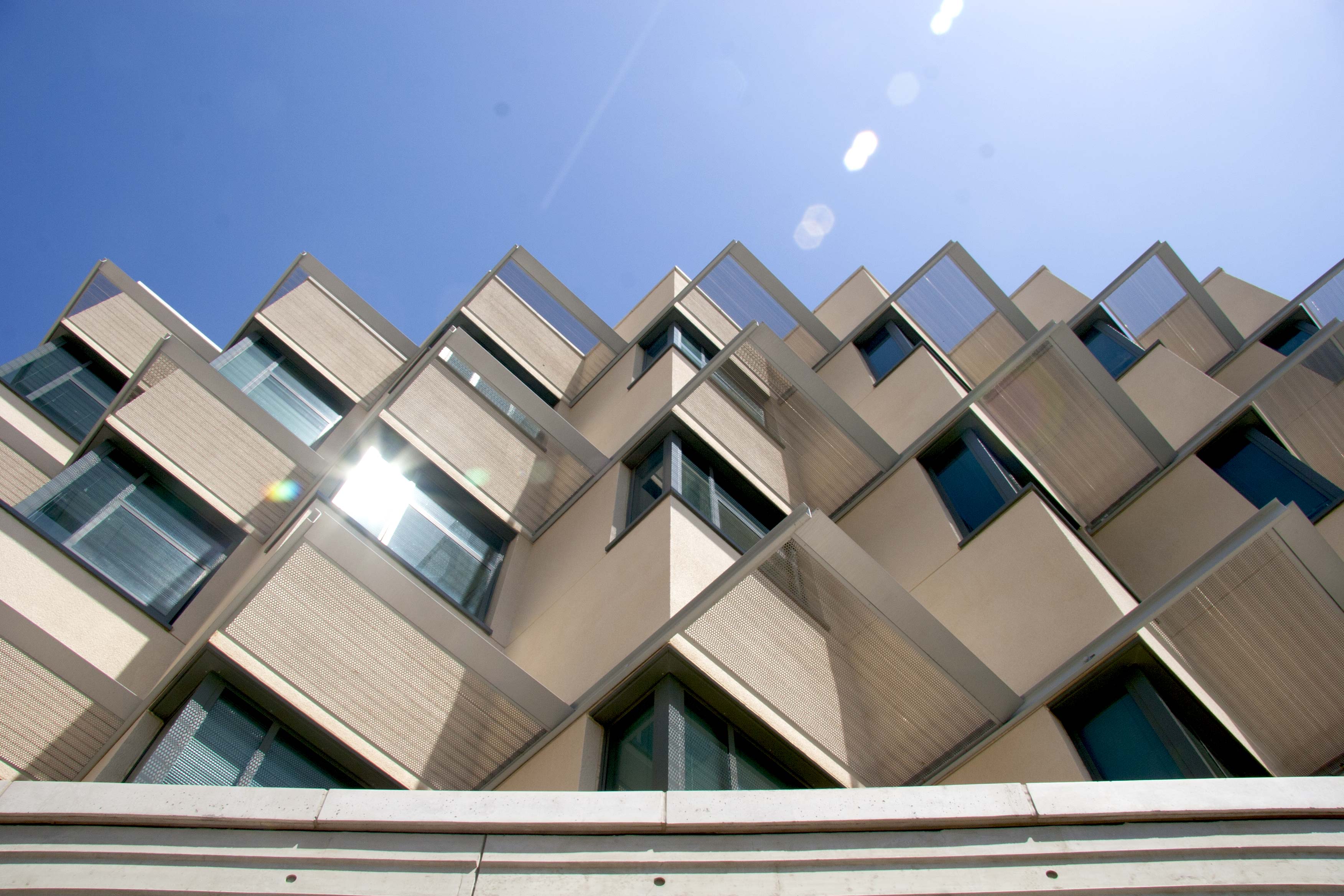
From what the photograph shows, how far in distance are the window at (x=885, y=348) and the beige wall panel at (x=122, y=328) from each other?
45.1 feet

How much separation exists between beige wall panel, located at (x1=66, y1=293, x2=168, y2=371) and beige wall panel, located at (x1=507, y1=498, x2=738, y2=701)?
35.3ft

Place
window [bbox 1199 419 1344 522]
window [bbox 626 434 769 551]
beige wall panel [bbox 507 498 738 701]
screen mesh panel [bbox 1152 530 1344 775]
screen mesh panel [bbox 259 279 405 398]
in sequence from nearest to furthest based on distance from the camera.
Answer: screen mesh panel [bbox 1152 530 1344 775] → beige wall panel [bbox 507 498 738 701] → window [bbox 1199 419 1344 522] → window [bbox 626 434 769 551] → screen mesh panel [bbox 259 279 405 398]

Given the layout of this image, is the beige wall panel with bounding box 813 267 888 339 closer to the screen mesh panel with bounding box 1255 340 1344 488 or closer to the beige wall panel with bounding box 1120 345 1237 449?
the beige wall panel with bounding box 1120 345 1237 449

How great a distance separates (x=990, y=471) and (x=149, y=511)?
981 cm

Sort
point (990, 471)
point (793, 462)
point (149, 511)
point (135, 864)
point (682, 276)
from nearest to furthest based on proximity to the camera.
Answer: point (135, 864) < point (149, 511) < point (990, 471) < point (793, 462) < point (682, 276)

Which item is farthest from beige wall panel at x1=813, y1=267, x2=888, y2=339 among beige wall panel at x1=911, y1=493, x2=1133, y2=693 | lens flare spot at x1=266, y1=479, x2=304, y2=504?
lens flare spot at x1=266, y1=479, x2=304, y2=504

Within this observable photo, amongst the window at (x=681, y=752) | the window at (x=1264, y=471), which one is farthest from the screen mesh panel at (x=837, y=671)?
the window at (x=1264, y=471)

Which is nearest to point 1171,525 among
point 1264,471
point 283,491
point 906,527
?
point 1264,471

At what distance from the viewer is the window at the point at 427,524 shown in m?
10.1

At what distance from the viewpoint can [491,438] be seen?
12805 millimetres

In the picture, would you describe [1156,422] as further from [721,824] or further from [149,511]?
[149,511]

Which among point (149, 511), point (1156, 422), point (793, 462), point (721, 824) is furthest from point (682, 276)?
point (721, 824)

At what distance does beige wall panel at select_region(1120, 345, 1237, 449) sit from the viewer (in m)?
13.4

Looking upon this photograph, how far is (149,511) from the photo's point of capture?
9719 mm
